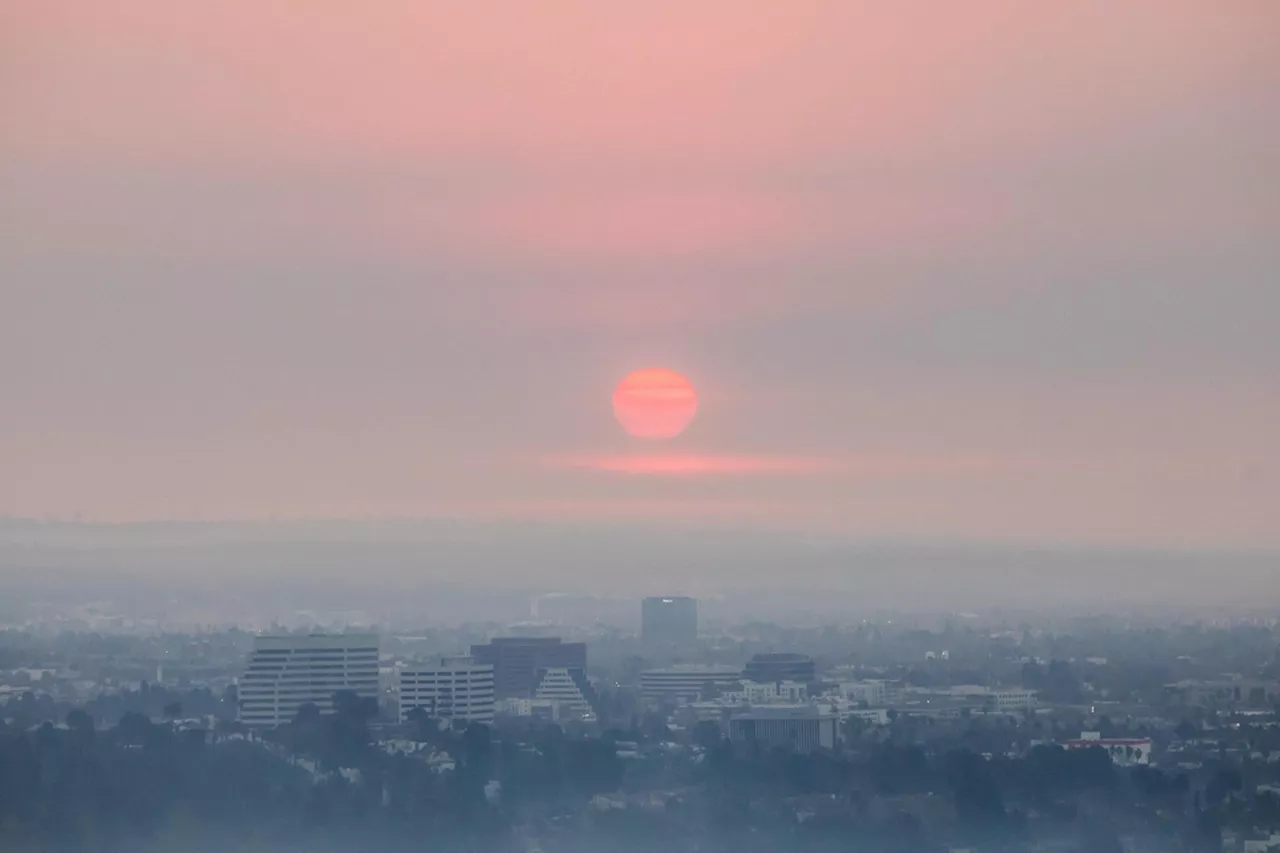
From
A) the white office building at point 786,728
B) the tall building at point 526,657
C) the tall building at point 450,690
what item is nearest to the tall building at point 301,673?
the tall building at point 450,690

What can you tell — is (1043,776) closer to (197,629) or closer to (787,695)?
(787,695)

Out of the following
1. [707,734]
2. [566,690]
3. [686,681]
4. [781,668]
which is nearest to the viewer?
[707,734]

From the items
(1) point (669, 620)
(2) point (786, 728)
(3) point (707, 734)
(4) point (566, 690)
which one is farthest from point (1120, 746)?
(1) point (669, 620)

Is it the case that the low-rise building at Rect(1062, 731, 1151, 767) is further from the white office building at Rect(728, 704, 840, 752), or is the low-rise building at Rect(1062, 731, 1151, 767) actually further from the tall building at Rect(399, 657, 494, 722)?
the tall building at Rect(399, 657, 494, 722)

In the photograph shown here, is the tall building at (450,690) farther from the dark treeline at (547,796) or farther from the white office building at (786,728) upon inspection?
the white office building at (786,728)

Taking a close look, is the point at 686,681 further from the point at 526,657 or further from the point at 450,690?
the point at 450,690

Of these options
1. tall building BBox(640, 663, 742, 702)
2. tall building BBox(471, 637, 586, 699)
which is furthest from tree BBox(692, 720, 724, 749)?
tall building BBox(471, 637, 586, 699)
